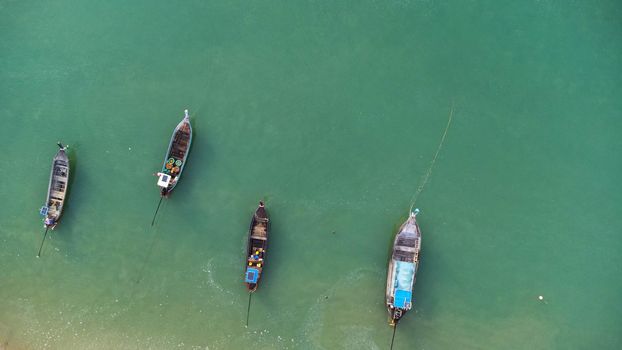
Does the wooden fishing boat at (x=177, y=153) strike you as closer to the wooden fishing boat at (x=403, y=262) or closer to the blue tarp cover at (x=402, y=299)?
the wooden fishing boat at (x=403, y=262)

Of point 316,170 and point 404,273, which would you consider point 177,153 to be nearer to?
point 316,170

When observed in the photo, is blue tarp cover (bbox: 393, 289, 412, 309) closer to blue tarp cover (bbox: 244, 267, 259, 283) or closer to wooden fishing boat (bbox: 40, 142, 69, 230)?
blue tarp cover (bbox: 244, 267, 259, 283)

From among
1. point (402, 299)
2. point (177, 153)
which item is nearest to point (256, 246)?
point (177, 153)

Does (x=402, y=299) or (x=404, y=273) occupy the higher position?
(x=404, y=273)

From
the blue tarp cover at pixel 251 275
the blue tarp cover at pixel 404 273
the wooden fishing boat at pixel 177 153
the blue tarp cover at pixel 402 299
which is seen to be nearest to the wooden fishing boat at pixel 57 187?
the wooden fishing boat at pixel 177 153

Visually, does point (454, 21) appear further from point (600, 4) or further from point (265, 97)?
point (265, 97)

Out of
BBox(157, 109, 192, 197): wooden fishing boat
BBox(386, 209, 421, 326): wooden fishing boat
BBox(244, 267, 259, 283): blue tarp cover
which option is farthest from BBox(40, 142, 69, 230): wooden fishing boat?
BBox(386, 209, 421, 326): wooden fishing boat
